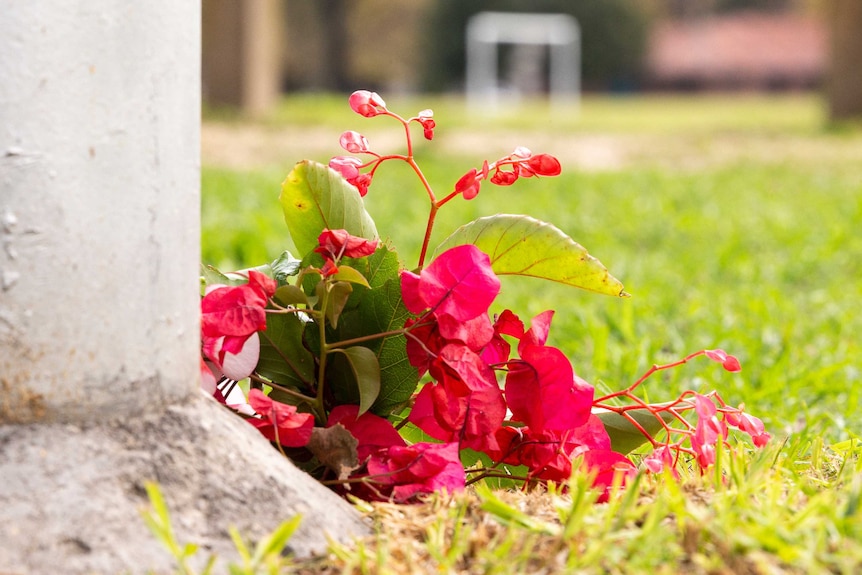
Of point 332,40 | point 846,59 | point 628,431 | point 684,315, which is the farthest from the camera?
point 332,40

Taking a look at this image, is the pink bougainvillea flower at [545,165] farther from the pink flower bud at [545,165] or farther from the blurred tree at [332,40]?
the blurred tree at [332,40]

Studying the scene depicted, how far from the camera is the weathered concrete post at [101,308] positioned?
100cm

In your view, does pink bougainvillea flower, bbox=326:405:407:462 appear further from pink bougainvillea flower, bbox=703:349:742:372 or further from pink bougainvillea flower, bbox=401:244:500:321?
pink bougainvillea flower, bbox=703:349:742:372

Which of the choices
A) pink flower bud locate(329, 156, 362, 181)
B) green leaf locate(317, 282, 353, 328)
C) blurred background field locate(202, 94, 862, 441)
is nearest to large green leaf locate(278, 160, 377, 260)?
pink flower bud locate(329, 156, 362, 181)

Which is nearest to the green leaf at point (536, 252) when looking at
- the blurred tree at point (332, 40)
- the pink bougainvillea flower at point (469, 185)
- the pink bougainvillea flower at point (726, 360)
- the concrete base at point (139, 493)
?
the pink bougainvillea flower at point (469, 185)

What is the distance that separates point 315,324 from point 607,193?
5180mm

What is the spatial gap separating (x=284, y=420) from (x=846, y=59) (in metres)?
13.2

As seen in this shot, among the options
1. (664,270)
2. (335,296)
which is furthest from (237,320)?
(664,270)

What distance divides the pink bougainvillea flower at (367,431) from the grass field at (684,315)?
0.13 meters

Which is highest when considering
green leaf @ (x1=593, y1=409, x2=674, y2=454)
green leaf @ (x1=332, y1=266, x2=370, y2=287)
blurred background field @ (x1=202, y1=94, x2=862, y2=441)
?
green leaf @ (x1=332, y1=266, x2=370, y2=287)

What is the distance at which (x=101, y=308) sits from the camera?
104cm

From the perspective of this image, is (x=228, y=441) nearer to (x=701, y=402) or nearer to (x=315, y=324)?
(x=315, y=324)

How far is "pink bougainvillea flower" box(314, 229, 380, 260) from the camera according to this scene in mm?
1214

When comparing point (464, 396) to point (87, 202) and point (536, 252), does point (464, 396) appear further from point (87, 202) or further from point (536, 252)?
point (87, 202)
